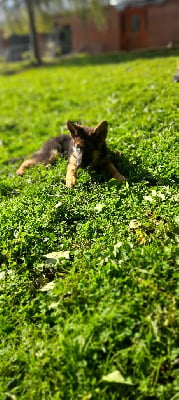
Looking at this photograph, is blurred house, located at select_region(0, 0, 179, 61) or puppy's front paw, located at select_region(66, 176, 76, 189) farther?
blurred house, located at select_region(0, 0, 179, 61)

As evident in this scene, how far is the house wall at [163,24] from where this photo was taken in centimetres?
2588

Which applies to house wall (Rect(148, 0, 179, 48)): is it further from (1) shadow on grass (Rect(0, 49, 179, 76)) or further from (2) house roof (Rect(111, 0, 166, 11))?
(1) shadow on grass (Rect(0, 49, 179, 76))

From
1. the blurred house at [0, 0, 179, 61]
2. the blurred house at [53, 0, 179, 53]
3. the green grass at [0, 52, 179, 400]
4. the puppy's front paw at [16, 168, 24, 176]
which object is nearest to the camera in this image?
the green grass at [0, 52, 179, 400]

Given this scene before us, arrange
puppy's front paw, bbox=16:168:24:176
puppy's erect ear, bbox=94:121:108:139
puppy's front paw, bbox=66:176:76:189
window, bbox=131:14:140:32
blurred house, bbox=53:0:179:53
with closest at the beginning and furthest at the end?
1. puppy's front paw, bbox=66:176:76:189
2. puppy's erect ear, bbox=94:121:108:139
3. puppy's front paw, bbox=16:168:24:176
4. blurred house, bbox=53:0:179:53
5. window, bbox=131:14:140:32

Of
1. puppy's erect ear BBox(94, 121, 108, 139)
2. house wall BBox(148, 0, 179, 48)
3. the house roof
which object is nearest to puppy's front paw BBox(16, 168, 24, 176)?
puppy's erect ear BBox(94, 121, 108, 139)

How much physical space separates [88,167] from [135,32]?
2641cm

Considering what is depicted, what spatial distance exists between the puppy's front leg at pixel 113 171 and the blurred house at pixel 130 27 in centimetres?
2204

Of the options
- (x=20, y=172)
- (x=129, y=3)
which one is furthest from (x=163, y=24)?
(x=20, y=172)

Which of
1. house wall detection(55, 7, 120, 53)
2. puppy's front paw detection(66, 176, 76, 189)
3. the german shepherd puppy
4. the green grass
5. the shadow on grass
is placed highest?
house wall detection(55, 7, 120, 53)

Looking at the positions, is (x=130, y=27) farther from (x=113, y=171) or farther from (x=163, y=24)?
(x=113, y=171)

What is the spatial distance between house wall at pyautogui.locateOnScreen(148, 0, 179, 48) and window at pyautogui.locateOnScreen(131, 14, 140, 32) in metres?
2.56

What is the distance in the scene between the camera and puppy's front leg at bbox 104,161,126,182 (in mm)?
6118

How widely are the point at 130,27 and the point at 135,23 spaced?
470 mm

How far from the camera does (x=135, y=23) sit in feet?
97.1
